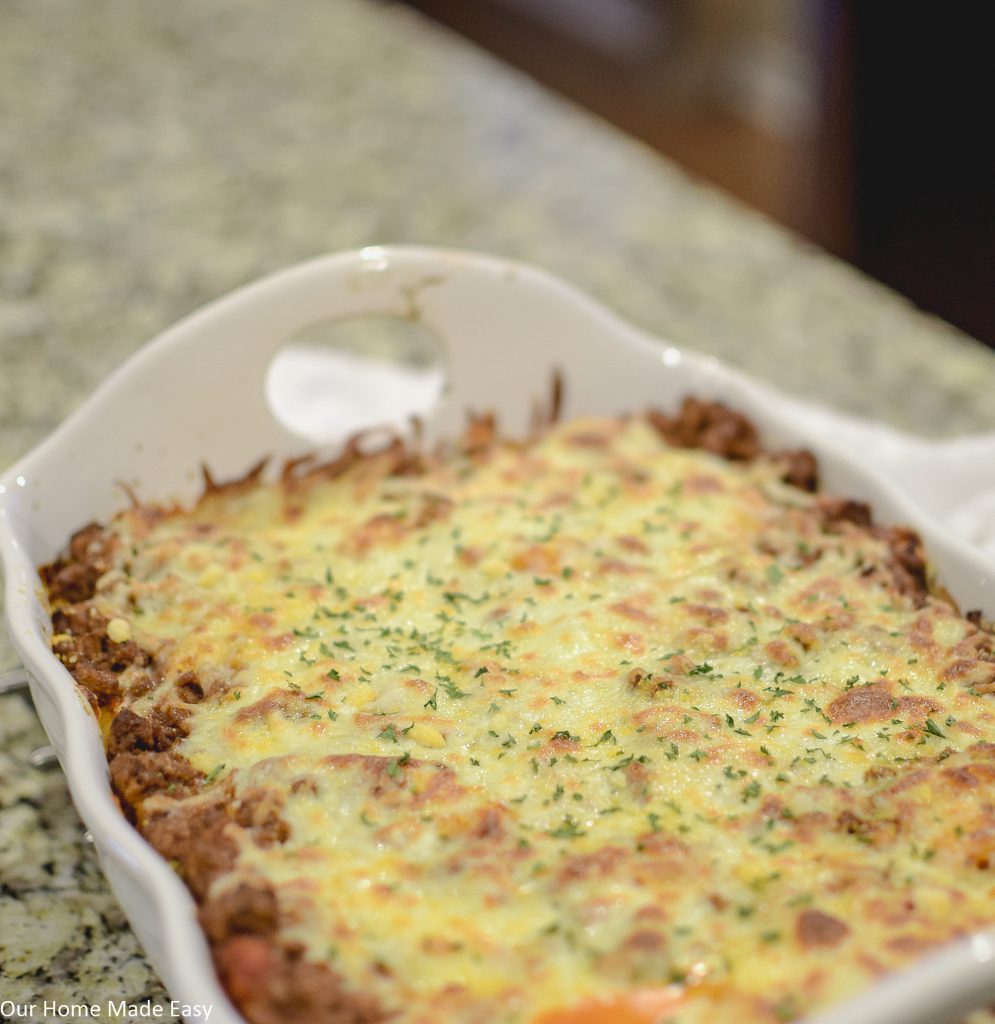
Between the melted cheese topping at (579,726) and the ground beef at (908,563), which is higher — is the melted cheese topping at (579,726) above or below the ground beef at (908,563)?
below

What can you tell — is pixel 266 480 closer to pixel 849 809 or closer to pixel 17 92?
pixel 849 809

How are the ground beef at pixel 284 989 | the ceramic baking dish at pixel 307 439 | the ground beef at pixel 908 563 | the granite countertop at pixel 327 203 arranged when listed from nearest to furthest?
1. the ground beef at pixel 284 989
2. the ceramic baking dish at pixel 307 439
3. the ground beef at pixel 908 563
4. the granite countertop at pixel 327 203

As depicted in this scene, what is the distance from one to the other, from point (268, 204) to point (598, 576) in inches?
97.5

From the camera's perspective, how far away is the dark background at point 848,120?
483 cm

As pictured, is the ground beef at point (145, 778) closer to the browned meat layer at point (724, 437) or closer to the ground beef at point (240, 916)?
the ground beef at point (240, 916)

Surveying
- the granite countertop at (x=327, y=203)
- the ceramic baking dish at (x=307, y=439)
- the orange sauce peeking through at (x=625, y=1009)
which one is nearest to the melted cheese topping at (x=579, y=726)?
the orange sauce peeking through at (x=625, y=1009)

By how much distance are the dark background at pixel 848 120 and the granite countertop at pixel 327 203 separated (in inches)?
46.1

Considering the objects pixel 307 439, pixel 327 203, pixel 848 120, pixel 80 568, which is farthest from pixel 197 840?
pixel 848 120

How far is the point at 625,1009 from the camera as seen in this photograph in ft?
4.50

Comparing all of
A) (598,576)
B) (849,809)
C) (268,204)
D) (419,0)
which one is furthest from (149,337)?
(419,0)

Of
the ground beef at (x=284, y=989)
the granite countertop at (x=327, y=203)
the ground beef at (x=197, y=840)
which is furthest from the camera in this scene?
the granite countertop at (x=327, y=203)

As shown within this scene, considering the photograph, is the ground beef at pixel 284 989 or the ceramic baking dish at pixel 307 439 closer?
the ground beef at pixel 284 989

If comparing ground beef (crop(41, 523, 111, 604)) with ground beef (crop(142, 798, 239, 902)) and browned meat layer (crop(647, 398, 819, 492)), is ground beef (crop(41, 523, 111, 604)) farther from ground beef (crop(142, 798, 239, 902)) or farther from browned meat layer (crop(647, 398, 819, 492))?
browned meat layer (crop(647, 398, 819, 492))

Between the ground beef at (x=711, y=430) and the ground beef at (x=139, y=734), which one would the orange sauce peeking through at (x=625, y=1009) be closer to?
the ground beef at (x=139, y=734)
